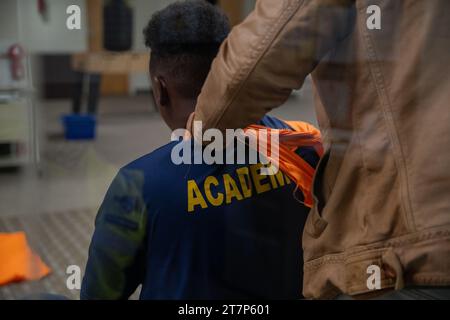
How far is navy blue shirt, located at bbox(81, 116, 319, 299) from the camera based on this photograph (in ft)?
3.60

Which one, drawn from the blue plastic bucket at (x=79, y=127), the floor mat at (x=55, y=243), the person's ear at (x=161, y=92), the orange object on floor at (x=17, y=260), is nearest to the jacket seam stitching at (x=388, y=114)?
the person's ear at (x=161, y=92)

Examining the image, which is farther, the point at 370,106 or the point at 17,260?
the point at 17,260

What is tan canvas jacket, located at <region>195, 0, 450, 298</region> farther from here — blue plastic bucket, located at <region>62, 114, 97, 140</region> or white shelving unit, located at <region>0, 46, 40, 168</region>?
blue plastic bucket, located at <region>62, 114, 97, 140</region>

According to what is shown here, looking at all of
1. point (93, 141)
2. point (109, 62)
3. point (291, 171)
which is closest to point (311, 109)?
point (291, 171)

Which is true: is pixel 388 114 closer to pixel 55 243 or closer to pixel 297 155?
pixel 297 155

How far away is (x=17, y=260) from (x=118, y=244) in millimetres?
493

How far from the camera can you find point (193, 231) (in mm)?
1105

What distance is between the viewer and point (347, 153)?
0.98 m

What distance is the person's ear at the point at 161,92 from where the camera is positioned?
116cm

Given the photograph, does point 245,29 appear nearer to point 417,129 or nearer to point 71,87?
point 417,129

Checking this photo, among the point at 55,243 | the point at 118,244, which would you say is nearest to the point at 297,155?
the point at 118,244

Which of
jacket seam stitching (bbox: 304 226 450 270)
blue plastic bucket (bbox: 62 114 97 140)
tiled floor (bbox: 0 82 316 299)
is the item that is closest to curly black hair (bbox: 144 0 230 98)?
tiled floor (bbox: 0 82 316 299)

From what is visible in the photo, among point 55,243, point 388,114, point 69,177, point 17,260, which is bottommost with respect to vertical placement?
point 55,243

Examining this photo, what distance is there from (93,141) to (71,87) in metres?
0.50
